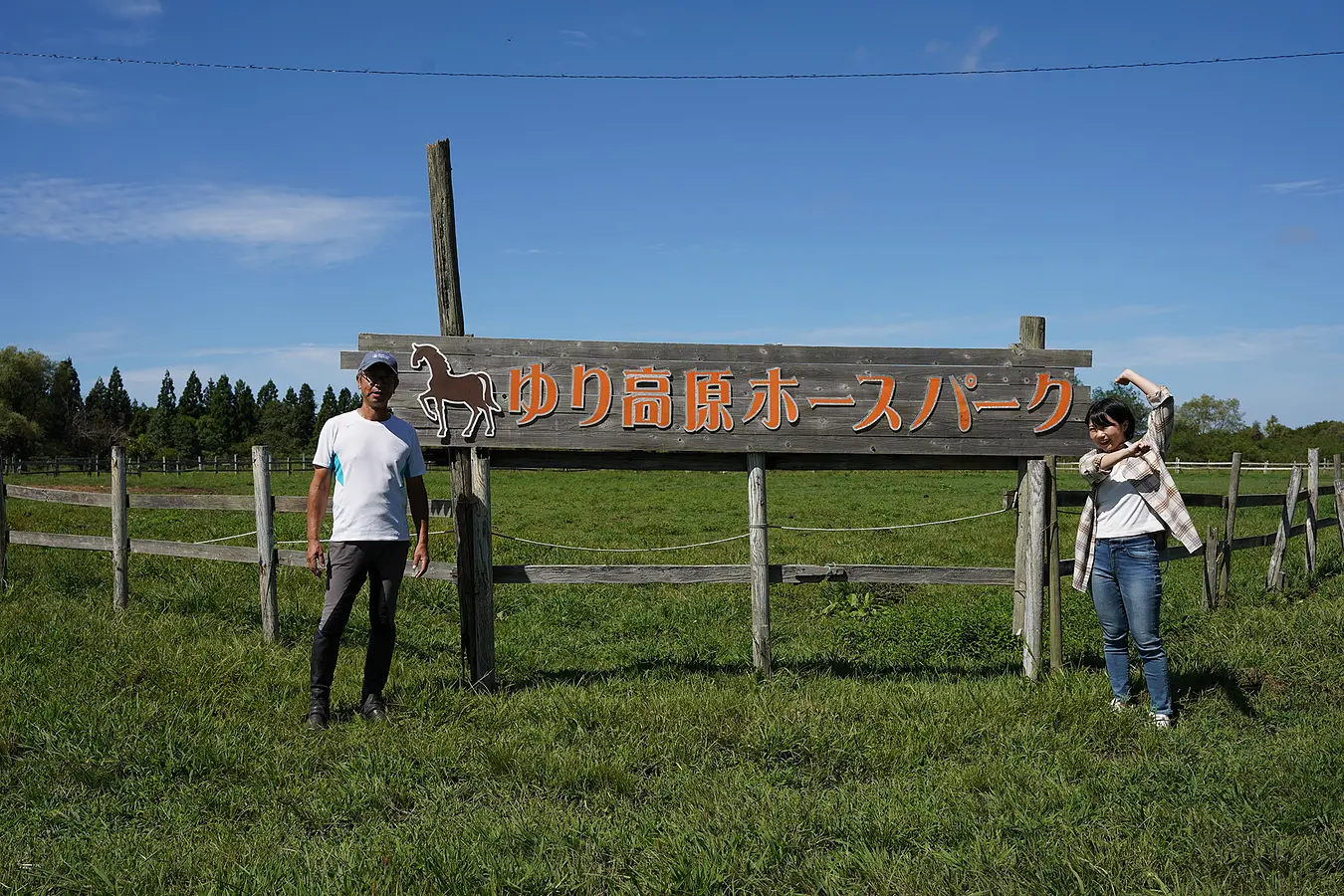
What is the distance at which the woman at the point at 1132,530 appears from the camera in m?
5.55

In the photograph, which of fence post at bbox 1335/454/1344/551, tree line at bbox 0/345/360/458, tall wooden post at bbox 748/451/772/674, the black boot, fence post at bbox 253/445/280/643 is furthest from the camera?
tree line at bbox 0/345/360/458

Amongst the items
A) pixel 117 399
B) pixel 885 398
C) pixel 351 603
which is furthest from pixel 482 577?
pixel 117 399

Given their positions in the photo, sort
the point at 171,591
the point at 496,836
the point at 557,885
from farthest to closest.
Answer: the point at 171,591
the point at 496,836
the point at 557,885

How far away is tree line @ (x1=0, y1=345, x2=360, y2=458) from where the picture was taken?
65562 millimetres

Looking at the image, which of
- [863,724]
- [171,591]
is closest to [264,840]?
[863,724]

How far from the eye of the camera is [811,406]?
696 centimetres

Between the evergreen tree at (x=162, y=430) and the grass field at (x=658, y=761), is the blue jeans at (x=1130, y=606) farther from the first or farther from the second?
the evergreen tree at (x=162, y=430)

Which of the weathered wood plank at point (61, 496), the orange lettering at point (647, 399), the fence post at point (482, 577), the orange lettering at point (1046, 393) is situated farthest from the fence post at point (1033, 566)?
the weathered wood plank at point (61, 496)

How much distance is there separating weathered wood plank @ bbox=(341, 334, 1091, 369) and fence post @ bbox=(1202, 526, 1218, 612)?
3826 millimetres

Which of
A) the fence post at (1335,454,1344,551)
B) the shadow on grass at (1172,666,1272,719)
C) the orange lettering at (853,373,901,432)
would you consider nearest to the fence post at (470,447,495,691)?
the orange lettering at (853,373,901,432)

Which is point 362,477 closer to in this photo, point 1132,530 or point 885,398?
point 885,398

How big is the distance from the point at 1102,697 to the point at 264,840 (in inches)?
183

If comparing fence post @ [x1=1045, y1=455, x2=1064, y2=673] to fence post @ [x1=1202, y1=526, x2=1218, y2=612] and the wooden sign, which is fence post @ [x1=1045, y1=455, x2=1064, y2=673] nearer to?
the wooden sign

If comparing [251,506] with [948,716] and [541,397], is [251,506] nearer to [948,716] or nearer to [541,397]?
[541,397]
